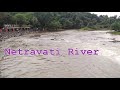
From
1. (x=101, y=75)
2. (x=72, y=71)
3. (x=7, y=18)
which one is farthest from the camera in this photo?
(x=7, y=18)

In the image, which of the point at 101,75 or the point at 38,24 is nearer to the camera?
the point at 101,75

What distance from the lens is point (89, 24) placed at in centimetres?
3941

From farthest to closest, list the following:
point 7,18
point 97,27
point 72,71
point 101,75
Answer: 1. point 97,27
2. point 7,18
3. point 72,71
4. point 101,75

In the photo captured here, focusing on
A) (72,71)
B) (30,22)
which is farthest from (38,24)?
(72,71)

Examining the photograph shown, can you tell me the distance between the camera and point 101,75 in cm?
500
